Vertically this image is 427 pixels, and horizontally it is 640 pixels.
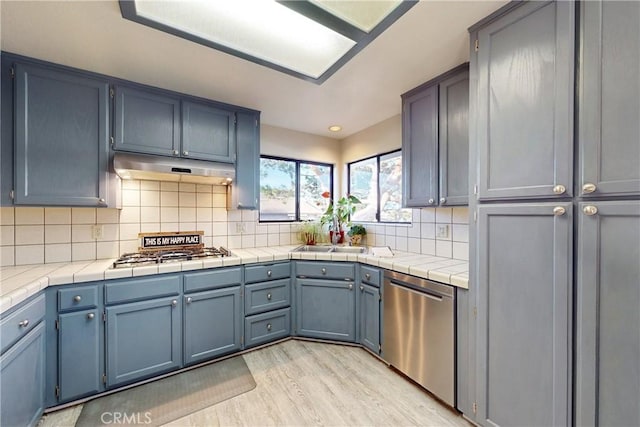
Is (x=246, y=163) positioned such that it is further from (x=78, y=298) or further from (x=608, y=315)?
(x=608, y=315)

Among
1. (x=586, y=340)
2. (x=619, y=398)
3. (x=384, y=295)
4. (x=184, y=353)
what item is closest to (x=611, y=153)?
(x=586, y=340)

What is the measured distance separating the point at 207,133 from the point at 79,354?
1.84 metres

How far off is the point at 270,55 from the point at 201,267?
63.6 inches

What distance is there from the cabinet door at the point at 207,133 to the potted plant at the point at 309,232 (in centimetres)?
117

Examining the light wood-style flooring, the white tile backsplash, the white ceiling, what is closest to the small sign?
the white tile backsplash

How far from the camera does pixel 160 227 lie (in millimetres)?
2389

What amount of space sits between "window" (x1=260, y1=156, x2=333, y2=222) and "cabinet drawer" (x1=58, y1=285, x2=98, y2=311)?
5.31 ft

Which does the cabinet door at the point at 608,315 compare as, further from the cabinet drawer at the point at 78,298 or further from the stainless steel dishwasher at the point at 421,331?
the cabinet drawer at the point at 78,298

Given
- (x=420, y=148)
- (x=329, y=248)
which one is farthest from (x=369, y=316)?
(x=420, y=148)

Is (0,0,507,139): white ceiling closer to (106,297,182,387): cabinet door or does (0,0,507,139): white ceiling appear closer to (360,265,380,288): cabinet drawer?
(360,265,380,288): cabinet drawer

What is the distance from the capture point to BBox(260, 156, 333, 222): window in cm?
307

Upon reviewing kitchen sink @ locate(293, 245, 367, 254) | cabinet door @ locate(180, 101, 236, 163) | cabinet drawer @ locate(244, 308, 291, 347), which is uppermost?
cabinet door @ locate(180, 101, 236, 163)

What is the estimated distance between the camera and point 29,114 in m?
1.69

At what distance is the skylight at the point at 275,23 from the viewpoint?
1.26 meters
